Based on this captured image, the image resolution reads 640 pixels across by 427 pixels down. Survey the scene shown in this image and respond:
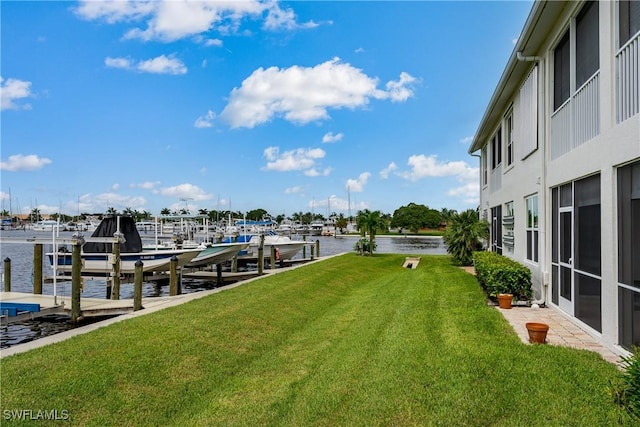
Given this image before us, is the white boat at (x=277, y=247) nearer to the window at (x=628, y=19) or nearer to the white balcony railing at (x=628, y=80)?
the white balcony railing at (x=628, y=80)

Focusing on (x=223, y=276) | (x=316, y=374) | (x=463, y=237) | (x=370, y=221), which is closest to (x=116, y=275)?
(x=223, y=276)

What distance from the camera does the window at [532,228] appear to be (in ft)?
33.4

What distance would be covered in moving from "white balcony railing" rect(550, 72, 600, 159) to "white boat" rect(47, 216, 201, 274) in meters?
13.2

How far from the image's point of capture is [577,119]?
7.25 metres

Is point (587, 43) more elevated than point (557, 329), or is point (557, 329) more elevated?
point (587, 43)

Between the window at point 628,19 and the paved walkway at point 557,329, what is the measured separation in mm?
4048

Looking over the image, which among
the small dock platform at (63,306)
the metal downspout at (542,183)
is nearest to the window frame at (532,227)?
the metal downspout at (542,183)

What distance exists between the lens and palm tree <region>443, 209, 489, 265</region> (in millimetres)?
20062

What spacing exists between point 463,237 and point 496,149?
5.10 meters

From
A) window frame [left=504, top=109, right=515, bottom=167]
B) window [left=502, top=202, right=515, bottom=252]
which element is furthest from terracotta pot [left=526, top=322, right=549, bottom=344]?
window frame [left=504, top=109, right=515, bottom=167]

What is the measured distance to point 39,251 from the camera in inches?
521

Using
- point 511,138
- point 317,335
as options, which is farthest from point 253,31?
point 317,335

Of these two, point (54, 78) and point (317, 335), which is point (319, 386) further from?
point (54, 78)

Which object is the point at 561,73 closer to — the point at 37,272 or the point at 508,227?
the point at 508,227
